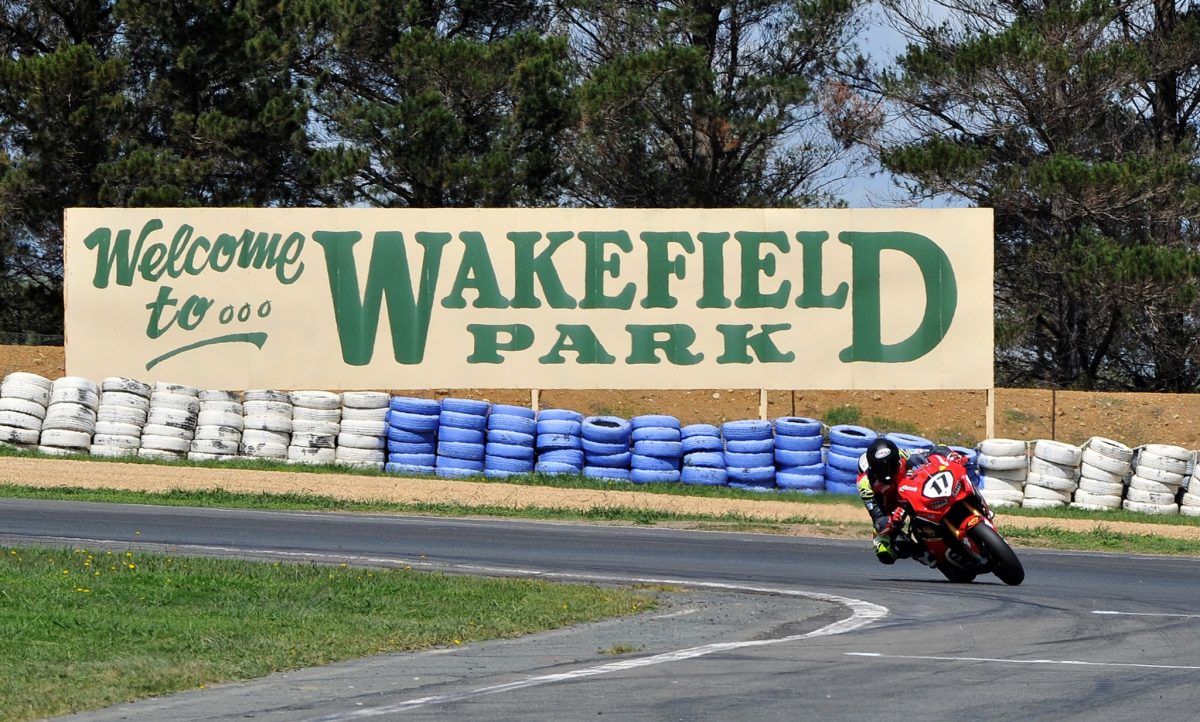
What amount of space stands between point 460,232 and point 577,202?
13.0 m

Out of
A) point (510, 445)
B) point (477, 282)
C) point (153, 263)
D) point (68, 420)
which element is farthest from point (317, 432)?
point (153, 263)

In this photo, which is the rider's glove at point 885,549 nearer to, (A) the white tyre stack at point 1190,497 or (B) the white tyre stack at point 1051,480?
(B) the white tyre stack at point 1051,480

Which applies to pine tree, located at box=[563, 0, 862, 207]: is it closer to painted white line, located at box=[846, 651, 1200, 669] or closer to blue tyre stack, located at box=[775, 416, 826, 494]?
blue tyre stack, located at box=[775, 416, 826, 494]

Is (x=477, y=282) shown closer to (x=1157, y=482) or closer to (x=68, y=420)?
(x=68, y=420)

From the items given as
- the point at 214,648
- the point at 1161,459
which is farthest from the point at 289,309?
the point at 214,648

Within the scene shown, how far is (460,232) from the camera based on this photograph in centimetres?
2625

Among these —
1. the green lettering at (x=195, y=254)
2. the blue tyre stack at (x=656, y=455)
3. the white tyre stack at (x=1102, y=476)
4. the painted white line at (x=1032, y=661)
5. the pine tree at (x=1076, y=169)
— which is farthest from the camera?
A: the pine tree at (x=1076, y=169)

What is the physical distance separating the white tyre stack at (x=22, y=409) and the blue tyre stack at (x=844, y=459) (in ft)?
36.7

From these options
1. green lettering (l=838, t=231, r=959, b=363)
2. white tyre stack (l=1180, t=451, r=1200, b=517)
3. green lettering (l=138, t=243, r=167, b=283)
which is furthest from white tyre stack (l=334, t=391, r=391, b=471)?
white tyre stack (l=1180, t=451, r=1200, b=517)

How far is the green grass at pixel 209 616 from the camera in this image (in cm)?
871

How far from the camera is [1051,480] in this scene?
901 inches

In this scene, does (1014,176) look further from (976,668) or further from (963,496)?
(976,668)

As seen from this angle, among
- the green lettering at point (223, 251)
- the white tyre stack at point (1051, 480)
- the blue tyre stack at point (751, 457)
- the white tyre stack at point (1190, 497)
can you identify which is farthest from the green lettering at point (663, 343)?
the white tyre stack at point (1190, 497)

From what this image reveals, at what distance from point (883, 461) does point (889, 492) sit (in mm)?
316
